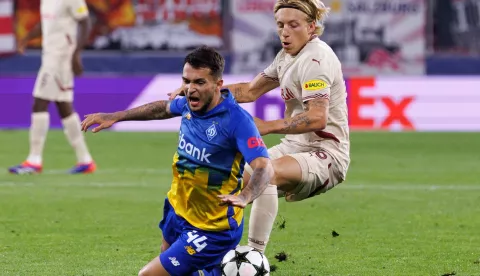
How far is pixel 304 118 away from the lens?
712cm

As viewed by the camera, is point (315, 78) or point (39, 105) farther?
point (39, 105)

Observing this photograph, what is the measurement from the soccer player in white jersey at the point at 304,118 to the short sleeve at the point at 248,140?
0.84 meters

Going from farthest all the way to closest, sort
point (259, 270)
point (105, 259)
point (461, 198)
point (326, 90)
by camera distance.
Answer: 1. point (461, 198)
2. point (105, 259)
3. point (326, 90)
4. point (259, 270)

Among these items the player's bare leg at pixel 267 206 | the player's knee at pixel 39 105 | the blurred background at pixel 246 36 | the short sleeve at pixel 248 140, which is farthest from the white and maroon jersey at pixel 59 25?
the blurred background at pixel 246 36

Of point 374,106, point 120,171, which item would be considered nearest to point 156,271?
point 120,171

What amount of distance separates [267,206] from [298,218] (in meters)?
2.85

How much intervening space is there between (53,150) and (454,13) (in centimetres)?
1105

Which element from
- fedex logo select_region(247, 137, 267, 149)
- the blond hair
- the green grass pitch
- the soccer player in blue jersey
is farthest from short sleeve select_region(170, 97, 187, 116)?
the green grass pitch

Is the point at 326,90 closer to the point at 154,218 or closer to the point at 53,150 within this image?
the point at 154,218

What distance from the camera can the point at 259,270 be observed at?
6477 mm

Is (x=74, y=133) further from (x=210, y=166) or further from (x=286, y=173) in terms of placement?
(x=210, y=166)

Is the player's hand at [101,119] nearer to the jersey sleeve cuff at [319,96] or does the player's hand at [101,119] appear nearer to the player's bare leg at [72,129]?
the jersey sleeve cuff at [319,96]

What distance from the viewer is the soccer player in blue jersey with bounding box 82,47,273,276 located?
20.2 ft

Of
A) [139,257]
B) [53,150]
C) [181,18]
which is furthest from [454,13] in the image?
[139,257]
